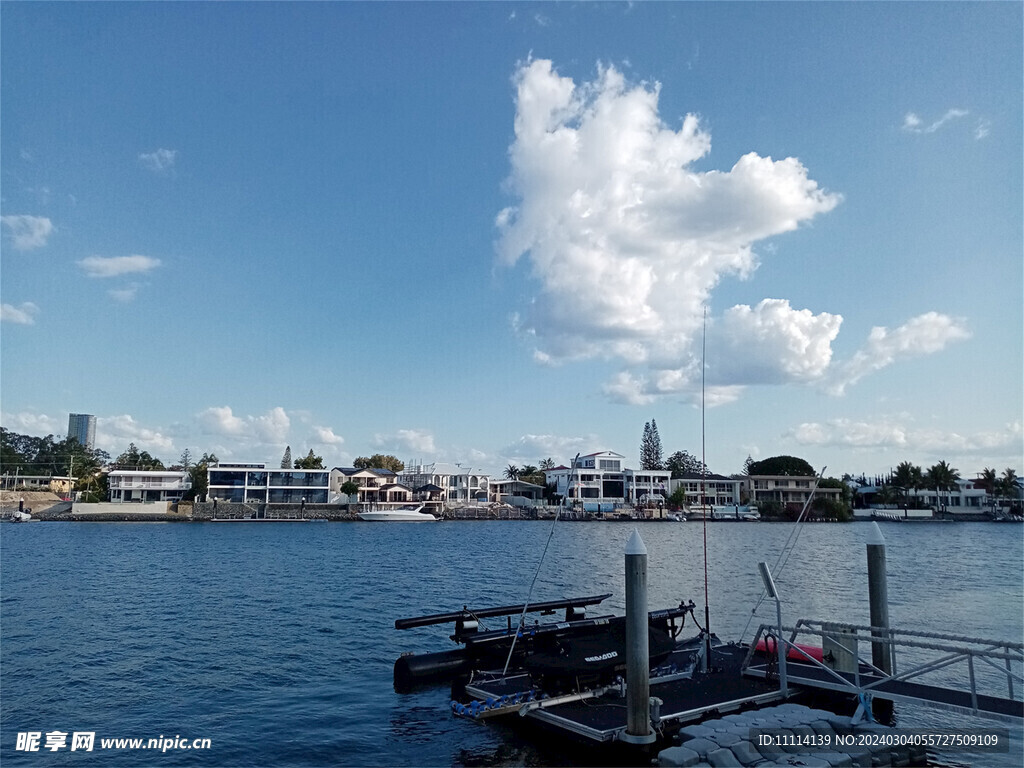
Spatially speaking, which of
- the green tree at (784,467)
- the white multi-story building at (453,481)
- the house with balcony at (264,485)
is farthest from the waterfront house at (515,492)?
the green tree at (784,467)

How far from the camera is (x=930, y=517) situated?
154m

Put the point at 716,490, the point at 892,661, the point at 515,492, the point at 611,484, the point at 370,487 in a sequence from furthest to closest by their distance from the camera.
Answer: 1. the point at 515,492
2. the point at 716,490
3. the point at 611,484
4. the point at 370,487
5. the point at 892,661

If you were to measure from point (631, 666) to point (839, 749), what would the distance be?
4.00 m

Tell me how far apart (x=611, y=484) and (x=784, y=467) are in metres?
46.0

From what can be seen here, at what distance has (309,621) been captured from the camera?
31.5 m

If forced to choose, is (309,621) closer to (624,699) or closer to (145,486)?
(624,699)

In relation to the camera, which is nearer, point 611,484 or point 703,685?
point 703,685

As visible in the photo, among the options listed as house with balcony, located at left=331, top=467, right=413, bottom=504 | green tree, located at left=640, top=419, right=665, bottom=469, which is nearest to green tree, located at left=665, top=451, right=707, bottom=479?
green tree, located at left=640, top=419, right=665, bottom=469

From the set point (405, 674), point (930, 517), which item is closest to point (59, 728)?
point (405, 674)

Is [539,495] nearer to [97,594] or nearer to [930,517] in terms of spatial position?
[930,517]

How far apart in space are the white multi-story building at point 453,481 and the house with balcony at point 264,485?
25086 mm

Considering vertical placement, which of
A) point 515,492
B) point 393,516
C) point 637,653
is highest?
point 637,653

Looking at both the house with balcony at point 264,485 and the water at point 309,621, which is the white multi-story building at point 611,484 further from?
the water at point 309,621

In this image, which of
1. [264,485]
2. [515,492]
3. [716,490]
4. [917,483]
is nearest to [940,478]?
[917,483]
